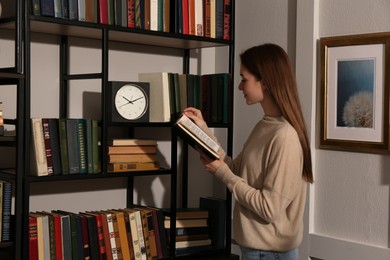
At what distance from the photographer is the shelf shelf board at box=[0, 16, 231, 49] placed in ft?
9.11

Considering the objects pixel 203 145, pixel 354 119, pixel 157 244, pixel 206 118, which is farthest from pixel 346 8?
pixel 157 244

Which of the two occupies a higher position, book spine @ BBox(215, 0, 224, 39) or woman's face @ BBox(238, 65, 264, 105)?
book spine @ BBox(215, 0, 224, 39)

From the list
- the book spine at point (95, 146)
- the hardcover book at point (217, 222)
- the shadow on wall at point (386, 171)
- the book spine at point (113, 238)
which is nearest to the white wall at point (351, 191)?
the shadow on wall at point (386, 171)

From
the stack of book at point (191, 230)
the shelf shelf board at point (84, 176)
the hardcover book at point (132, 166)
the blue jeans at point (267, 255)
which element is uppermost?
the hardcover book at point (132, 166)

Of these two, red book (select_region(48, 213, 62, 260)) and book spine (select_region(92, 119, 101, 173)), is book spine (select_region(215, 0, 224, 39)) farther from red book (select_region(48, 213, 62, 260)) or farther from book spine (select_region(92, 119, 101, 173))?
red book (select_region(48, 213, 62, 260))

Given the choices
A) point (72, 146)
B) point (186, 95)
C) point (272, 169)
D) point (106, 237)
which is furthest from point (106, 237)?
point (272, 169)

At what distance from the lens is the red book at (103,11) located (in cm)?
291

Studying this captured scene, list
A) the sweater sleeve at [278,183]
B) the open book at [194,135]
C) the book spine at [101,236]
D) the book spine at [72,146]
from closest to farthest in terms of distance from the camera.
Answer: the sweater sleeve at [278,183] < the open book at [194,135] < the book spine at [72,146] < the book spine at [101,236]

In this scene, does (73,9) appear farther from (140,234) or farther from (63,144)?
(140,234)

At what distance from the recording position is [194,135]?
268 cm

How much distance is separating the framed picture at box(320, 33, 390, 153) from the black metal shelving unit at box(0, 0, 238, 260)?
0.52 metres

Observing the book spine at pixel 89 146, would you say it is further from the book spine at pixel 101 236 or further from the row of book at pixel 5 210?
the row of book at pixel 5 210

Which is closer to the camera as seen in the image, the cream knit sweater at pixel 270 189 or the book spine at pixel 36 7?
the cream knit sweater at pixel 270 189

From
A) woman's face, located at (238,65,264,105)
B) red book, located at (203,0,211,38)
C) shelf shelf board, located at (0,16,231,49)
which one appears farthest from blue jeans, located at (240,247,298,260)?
red book, located at (203,0,211,38)
